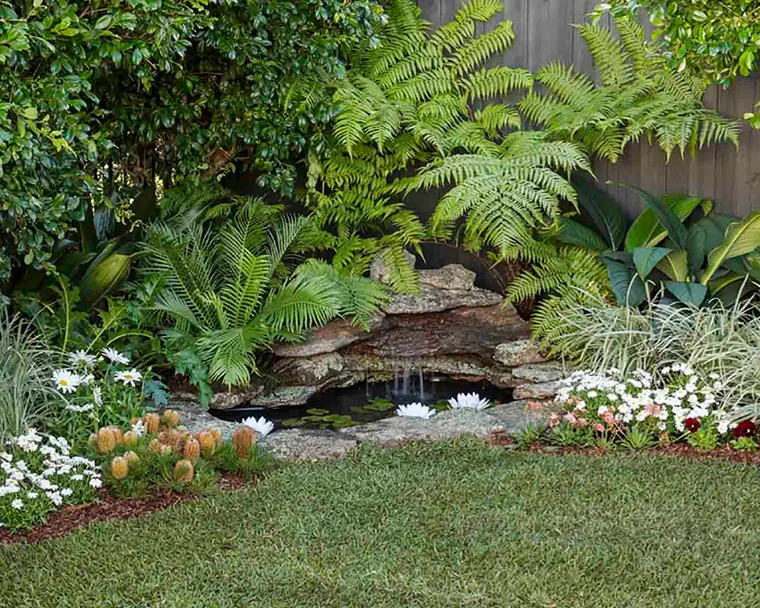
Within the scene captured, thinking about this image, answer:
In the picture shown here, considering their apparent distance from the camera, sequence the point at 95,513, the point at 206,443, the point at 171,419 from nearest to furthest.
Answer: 1. the point at 95,513
2. the point at 206,443
3. the point at 171,419

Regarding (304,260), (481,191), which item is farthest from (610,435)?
(304,260)

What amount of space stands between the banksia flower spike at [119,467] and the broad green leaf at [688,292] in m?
2.81

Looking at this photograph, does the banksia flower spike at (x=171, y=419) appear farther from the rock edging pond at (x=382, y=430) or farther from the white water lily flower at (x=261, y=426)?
the white water lily flower at (x=261, y=426)

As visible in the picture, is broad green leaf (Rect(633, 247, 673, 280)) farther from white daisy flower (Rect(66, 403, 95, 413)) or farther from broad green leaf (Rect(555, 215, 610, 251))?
white daisy flower (Rect(66, 403, 95, 413))

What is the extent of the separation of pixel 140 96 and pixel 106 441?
7.88ft

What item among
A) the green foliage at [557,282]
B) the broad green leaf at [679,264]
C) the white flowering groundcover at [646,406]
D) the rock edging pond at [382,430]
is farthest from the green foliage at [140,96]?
the white flowering groundcover at [646,406]

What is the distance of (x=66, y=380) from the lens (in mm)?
3920

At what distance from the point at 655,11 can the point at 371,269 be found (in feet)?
6.84

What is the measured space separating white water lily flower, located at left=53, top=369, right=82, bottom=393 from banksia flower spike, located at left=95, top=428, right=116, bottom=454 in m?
0.45

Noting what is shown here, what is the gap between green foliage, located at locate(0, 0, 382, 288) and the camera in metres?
3.76

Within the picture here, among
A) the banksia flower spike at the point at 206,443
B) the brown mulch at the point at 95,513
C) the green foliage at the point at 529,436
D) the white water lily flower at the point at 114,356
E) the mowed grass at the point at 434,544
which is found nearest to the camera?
the mowed grass at the point at 434,544

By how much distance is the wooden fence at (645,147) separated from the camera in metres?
5.25

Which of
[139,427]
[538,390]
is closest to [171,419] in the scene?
[139,427]

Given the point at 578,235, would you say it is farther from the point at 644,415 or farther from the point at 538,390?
the point at 644,415
